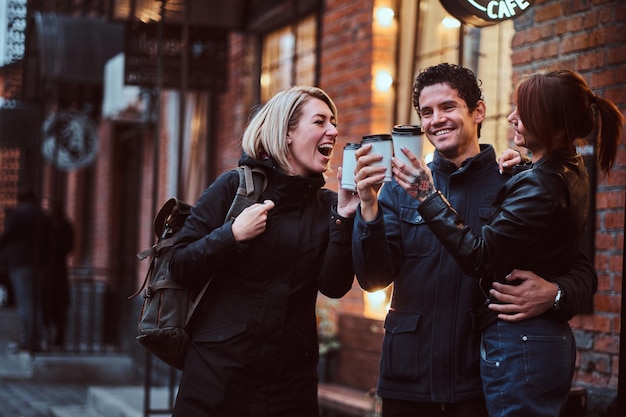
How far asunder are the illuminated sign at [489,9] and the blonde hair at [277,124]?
3.01 ft

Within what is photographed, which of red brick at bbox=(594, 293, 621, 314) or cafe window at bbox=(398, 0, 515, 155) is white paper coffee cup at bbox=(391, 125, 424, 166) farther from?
cafe window at bbox=(398, 0, 515, 155)

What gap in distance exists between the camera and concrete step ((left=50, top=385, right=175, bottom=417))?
304 inches

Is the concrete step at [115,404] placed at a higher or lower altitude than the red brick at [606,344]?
lower

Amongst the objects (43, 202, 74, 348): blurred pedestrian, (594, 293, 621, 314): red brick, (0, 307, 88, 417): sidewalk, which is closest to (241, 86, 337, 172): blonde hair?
(594, 293, 621, 314): red brick

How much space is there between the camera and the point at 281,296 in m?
3.66

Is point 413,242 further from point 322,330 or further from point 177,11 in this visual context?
point 177,11

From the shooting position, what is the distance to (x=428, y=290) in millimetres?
3357

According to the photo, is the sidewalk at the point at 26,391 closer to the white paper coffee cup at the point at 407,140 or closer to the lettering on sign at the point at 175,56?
the lettering on sign at the point at 175,56

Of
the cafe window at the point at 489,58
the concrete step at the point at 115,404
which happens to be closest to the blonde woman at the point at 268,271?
the cafe window at the point at 489,58

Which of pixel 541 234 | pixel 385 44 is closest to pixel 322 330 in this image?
pixel 385 44

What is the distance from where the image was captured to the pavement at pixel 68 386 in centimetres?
845

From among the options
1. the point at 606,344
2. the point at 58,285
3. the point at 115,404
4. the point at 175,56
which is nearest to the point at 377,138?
the point at 606,344

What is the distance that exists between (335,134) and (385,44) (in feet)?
13.3

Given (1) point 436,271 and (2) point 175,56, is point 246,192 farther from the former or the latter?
(2) point 175,56
